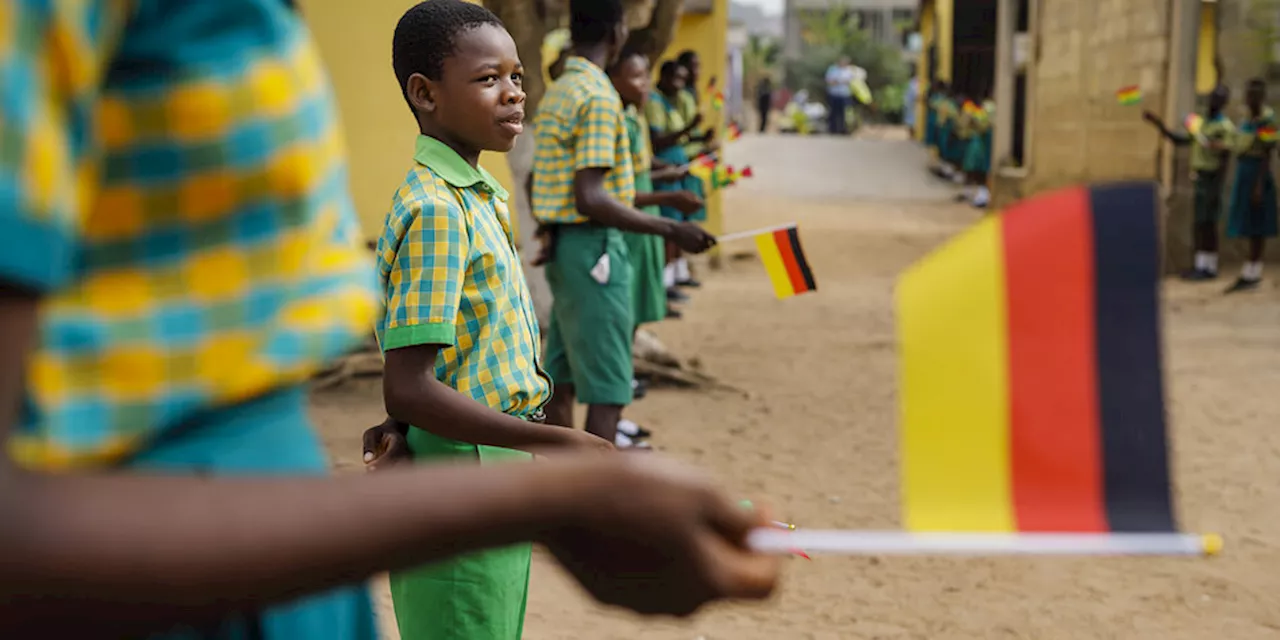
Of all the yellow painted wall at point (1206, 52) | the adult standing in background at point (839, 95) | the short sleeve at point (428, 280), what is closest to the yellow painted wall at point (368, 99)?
the short sleeve at point (428, 280)

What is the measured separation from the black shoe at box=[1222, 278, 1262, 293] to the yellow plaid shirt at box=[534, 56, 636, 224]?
828cm

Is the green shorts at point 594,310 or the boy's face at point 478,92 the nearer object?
the boy's face at point 478,92

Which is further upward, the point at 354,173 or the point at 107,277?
the point at 107,277

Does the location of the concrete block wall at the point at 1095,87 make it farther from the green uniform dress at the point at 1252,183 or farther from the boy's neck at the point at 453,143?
the boy's neck at the point at 453,143

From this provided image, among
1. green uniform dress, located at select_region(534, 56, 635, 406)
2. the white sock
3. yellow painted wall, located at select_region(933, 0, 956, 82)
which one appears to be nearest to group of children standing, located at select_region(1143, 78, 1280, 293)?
the white sock

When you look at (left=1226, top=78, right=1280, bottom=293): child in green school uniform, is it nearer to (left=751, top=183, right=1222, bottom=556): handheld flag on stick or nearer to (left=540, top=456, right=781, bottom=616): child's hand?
(left=751, top=183, right=1222, bottom=556): handheld flag on stick

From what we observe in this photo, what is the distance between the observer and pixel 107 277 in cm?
81

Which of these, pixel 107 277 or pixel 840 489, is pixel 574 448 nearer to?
pixel 107 277

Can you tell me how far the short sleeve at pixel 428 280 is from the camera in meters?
2.07

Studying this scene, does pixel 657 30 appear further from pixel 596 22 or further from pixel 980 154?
pixel 980 154

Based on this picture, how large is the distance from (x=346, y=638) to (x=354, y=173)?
8.13 metres

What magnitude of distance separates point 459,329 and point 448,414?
214mm

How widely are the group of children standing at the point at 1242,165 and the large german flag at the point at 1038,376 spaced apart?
1121 centimetres

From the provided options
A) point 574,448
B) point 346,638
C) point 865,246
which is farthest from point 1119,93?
point 346,638
